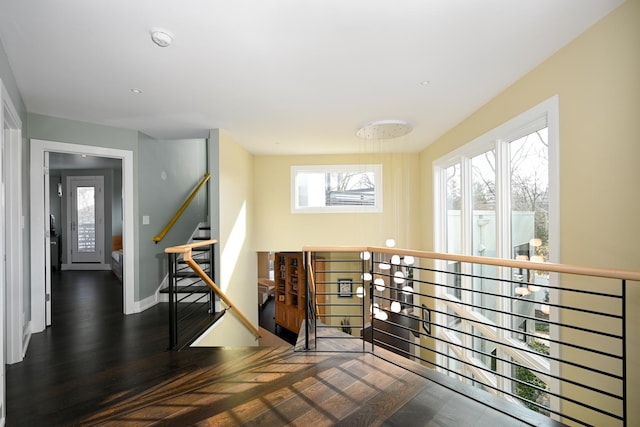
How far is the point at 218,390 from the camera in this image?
2.19 meters

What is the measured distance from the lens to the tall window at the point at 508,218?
96.8 inches

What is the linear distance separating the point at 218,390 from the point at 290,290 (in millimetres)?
6832

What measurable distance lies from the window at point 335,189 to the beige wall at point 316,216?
12 cm

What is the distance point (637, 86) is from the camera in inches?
67.2

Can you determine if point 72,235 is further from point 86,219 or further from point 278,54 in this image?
point 278,54

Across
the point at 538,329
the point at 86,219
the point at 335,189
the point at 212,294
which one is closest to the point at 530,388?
the point at 538,329

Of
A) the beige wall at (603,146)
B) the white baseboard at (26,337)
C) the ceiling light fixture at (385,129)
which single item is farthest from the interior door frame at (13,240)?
the beige wall at (603,146)

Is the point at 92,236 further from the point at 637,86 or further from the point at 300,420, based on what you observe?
the point at 637,86

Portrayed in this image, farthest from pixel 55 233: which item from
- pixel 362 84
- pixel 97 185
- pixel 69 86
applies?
pixel 362 84

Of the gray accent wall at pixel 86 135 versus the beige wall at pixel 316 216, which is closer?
the gray accent wall at pixel 86 135

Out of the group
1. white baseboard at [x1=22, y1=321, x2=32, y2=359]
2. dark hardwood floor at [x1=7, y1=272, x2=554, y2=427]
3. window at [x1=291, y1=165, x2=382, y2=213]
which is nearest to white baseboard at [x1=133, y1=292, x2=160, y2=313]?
dark hardwood floor at [x1=7, y1=272, x2=554, y2=427]

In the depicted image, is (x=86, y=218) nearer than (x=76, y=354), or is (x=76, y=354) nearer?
(x=76, y=354)

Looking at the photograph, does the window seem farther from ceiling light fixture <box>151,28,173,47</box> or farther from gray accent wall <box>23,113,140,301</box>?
ceiling light fixture <box>151,28,173,47</box>

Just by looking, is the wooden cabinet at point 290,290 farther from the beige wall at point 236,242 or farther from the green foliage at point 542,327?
the green foliage at point 542,327
